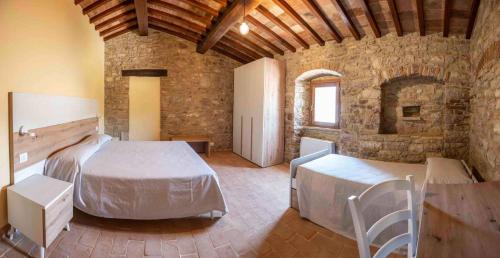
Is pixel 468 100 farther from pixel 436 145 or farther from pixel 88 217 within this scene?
pixel 88 217

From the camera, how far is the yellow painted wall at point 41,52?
2262mm

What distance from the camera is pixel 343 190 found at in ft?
8.42

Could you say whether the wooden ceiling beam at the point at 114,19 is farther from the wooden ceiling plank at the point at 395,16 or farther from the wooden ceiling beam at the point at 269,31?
the wooden ceiling plank at the point at 395,16

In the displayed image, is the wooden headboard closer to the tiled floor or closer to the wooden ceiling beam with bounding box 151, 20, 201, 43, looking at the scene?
the tiled floor

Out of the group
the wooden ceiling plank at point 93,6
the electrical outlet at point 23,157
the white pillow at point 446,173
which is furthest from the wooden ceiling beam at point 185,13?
the white pillow at point 446,173

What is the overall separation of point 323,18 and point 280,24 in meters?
0.81

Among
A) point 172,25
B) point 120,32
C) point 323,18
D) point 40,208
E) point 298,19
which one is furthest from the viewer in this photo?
point 120,32

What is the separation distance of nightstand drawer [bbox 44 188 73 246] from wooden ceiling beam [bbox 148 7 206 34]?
407cm

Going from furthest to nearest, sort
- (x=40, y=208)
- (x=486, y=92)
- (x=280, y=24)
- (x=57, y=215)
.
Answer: (x=280, y=24) → (x=486, y=92) → (x=57, y=215) → (x=40, y=208)

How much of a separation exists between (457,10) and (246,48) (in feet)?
12.8

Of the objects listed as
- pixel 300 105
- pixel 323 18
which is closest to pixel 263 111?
pixel 300 105

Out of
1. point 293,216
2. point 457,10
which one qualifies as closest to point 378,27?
point 457,10

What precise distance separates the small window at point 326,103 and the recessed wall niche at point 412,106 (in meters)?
1.00

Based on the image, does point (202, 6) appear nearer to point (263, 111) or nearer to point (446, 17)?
point (263, 111)
